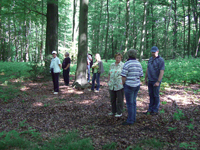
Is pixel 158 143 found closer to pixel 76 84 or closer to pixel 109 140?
pixel 109 140

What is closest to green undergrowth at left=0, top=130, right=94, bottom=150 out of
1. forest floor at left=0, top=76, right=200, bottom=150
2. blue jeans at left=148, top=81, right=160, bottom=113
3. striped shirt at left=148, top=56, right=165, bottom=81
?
forest floor at left=0, top=76, right=200, bottom=150

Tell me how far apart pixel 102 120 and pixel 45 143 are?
1.87 metres

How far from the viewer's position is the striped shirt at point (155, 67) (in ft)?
15.5

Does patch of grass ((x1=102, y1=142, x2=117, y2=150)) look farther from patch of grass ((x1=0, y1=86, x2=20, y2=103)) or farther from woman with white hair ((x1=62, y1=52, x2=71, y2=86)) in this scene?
woman with white hair ((x1=62, y1=52, x2=71, y2=86))

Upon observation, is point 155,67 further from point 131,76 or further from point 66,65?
point 66,65

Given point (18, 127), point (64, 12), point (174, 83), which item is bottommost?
point (18, 127)

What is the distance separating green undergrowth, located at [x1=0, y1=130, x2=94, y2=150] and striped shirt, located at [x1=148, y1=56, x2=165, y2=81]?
8.94 feet

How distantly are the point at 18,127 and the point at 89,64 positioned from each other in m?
6.45

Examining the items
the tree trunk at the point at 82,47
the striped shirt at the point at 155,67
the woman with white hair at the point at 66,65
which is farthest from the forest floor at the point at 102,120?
the woman with white hair at the point at 66,65

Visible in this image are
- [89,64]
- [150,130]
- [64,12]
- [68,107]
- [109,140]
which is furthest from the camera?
[64,12]

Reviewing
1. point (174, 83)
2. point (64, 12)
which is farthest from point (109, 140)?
point (64, 12)

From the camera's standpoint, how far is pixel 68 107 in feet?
19.1

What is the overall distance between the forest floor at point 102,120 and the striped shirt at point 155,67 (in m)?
1.13

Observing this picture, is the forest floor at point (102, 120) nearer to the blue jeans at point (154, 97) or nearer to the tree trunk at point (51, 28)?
the blue jeans at point (154, 97)
